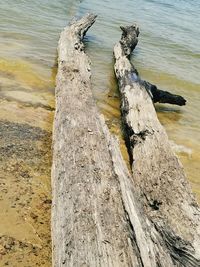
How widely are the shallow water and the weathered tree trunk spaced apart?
1.87 ft

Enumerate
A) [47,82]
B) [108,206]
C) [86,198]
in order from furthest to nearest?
1. [47,82]
2. [86,198]
3. [108,206]

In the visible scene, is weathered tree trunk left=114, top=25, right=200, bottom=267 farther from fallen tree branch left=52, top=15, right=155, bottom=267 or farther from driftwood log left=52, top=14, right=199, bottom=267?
fallen tree branch left=52, top=15, right=155, bottom=267

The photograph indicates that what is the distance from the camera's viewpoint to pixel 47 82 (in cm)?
828

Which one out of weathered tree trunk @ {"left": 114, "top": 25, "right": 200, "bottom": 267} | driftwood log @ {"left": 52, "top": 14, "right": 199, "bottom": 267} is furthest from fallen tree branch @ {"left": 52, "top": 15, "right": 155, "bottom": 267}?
weathered tree trunk @ {"left": 114, "top": 25, "right": 200, "bottom": 267}

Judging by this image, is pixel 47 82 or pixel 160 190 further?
pixel 47 82

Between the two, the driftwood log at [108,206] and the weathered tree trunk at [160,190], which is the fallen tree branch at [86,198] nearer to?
the driftwood log at [108,206]

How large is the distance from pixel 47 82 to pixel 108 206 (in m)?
5.03

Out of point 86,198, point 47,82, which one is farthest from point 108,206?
point 47,82

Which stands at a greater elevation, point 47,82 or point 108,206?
point 108,206

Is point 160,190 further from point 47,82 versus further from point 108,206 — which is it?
point 47,82

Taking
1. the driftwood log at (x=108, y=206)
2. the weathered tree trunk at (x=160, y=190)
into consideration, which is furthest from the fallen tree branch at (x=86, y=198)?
the weathered tree trunk at (x=160, y=190)

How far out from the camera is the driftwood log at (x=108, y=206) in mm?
3264

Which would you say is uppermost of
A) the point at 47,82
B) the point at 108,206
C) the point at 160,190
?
the point at 108,206

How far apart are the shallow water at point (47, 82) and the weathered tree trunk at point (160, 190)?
57 centimetres
